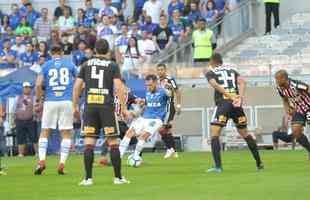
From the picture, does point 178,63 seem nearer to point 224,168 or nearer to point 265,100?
point 265,100

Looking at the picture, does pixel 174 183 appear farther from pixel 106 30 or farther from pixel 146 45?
pixel 106 30

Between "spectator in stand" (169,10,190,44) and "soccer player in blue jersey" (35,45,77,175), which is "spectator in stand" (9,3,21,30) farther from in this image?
"soccer player in blue jersey" (35,45,77,175)

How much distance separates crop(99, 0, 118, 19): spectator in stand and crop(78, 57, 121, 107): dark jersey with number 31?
749 inches

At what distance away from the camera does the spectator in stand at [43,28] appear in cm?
3525

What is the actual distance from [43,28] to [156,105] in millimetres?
14580

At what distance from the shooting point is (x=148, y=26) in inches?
1314

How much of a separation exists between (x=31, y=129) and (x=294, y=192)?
17.0 metres

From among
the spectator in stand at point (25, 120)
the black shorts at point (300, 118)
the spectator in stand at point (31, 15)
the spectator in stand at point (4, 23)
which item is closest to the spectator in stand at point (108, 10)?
the spectator in stand at point (31, 15)

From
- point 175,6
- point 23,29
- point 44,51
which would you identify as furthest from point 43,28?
point 175,6

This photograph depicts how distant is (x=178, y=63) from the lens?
100 ft

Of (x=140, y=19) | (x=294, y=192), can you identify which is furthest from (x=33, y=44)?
(x=294, y=192)

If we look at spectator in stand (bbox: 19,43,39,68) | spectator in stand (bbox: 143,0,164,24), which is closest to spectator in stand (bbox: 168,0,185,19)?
spectator in stand (bbox: 143,0,164,24)

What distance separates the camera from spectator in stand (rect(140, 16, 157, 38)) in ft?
108

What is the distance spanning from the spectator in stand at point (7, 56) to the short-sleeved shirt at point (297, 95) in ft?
48.3
